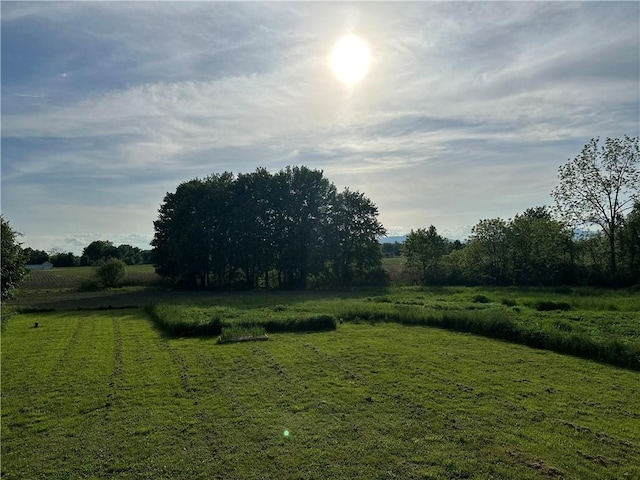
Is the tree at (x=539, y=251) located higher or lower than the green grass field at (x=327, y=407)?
A: higher

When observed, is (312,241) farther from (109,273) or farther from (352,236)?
(109,273)

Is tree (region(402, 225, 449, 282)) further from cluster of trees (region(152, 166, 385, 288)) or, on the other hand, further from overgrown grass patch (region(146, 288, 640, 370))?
overgrown grass patch (region(146, 288, 640, 370))

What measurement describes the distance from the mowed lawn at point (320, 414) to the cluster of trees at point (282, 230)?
3389 centimetres

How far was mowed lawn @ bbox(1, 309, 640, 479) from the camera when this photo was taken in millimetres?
7367

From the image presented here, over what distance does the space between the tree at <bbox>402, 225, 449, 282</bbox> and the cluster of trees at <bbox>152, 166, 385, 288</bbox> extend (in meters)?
4.13

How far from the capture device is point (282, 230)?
51.2 metres

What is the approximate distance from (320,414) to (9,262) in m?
13.1

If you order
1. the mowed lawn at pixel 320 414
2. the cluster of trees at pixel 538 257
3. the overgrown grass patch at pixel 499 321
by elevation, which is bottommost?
the mowed lawn at pixel 320 414

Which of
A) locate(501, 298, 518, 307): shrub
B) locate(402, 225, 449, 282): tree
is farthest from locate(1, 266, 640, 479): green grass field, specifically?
locate(402, 225, 449, 282): tree

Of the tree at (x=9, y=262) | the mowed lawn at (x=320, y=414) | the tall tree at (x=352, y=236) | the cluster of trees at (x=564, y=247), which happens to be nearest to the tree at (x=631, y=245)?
the cluster of trees at (x=564, y=247)

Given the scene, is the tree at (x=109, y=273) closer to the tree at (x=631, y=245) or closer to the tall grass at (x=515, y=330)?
the tall grass at (x=515, y=330)

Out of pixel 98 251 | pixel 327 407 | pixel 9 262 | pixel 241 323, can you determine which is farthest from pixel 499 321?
pixel 98 251

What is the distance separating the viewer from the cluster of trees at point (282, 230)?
Result: 50750 millimetres

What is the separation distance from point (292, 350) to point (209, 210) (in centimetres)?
3836
